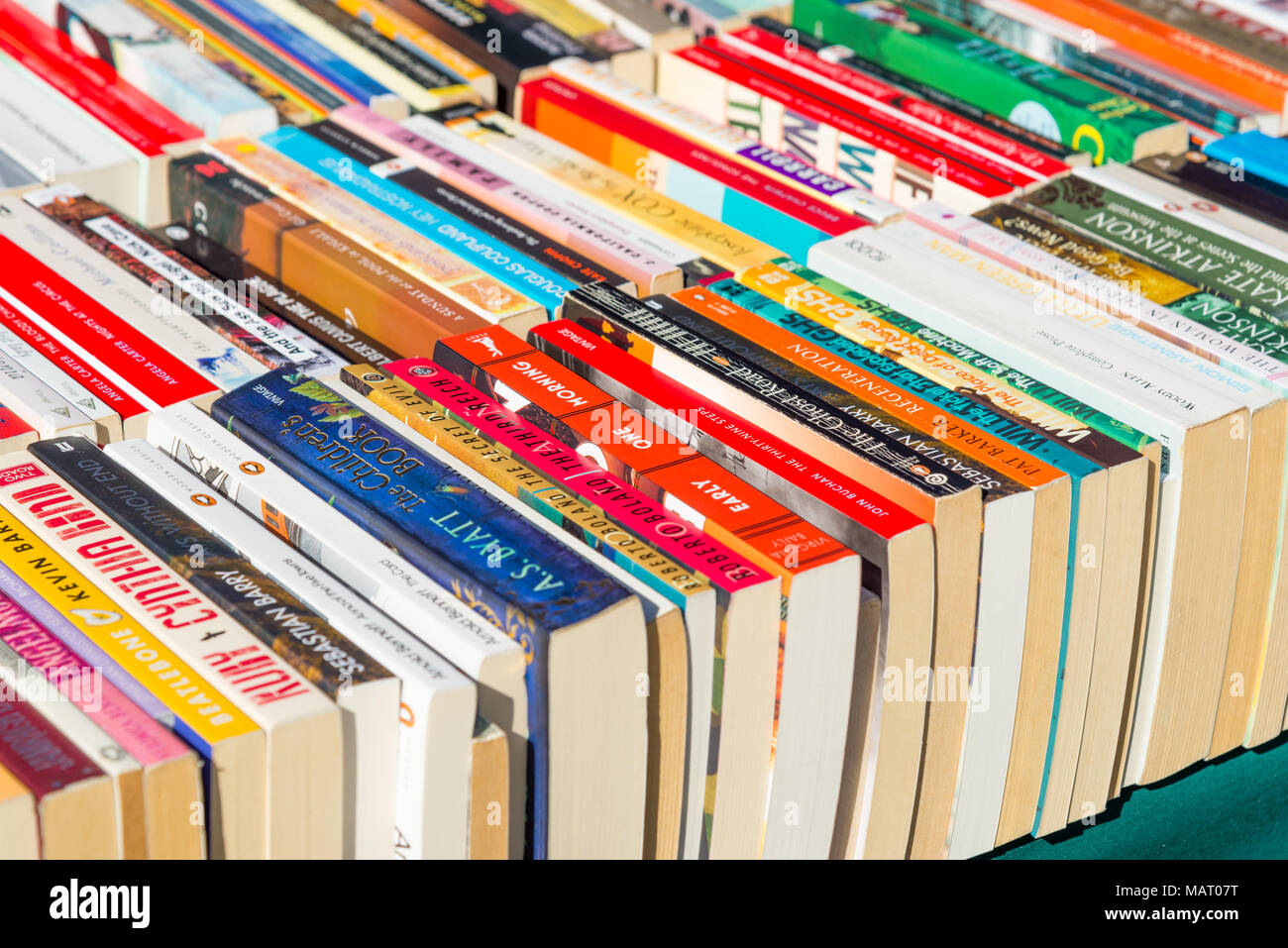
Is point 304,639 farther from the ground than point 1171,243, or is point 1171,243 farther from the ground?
point 1171,243

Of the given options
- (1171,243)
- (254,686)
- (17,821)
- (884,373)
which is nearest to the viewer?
(17,821)

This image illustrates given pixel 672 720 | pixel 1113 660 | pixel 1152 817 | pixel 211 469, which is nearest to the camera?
pixel 672 720

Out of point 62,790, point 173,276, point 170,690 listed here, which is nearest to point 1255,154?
point 173,276

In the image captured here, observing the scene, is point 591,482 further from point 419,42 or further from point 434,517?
point 419,42

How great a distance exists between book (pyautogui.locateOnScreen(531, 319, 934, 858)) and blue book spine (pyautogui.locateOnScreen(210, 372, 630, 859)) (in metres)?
0.29

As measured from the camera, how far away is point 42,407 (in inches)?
77.8

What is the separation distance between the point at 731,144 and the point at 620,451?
1.04m

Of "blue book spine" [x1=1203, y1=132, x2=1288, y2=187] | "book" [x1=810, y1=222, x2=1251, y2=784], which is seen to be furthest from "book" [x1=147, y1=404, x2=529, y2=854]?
"blue book spine" [x1=1203, y1=132, x2=1288, y2=187]

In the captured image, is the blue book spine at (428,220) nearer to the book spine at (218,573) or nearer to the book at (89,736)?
the book spine at (218,573)

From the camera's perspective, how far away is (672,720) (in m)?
1.71

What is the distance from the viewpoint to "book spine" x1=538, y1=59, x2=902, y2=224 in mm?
2574
